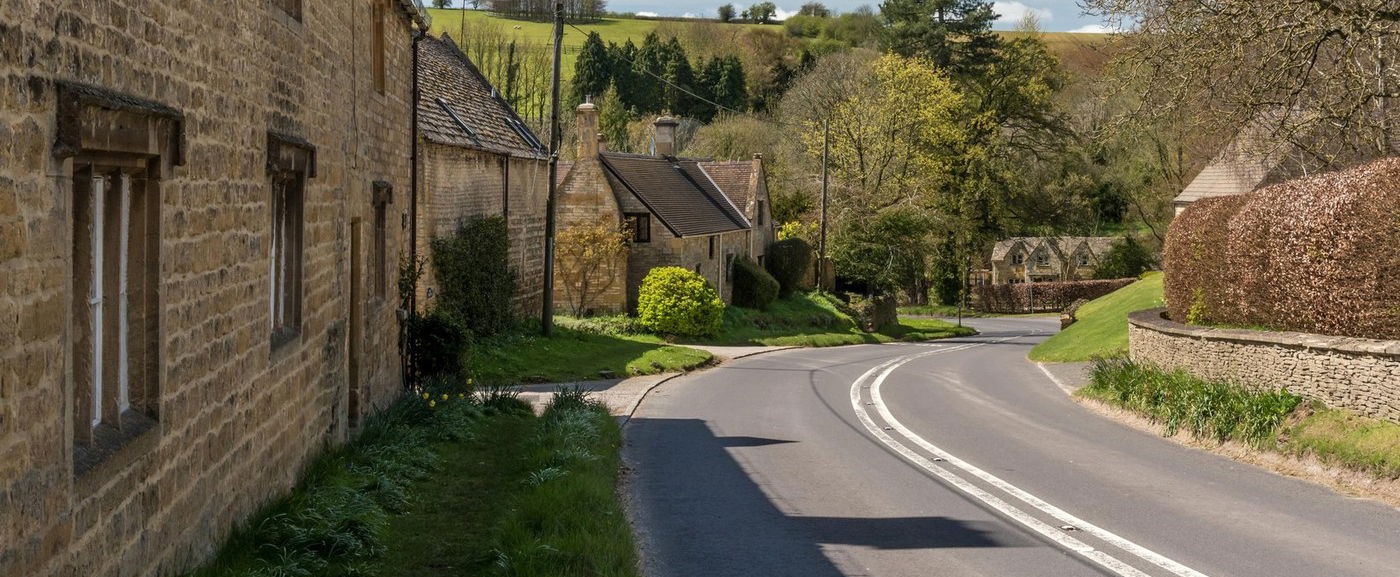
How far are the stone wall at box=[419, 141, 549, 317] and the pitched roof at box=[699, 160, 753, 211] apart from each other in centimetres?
1823

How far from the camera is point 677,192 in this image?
4681 centimetres

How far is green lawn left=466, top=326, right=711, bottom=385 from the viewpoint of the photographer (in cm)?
2552

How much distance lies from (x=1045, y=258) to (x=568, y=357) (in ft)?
192

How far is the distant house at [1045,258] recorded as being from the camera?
74.5m

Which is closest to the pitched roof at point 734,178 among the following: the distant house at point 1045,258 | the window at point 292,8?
the distant house at point 1045,258

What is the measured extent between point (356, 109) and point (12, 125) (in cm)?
886

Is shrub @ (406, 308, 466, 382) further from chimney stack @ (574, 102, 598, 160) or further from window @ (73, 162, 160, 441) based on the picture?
chimney stack @ (574, 102, 598, 160)

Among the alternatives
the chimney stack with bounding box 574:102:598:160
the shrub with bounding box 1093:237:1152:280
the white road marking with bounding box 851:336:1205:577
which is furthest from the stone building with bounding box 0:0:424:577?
the shrub with bounding box 1093:237:1152:280

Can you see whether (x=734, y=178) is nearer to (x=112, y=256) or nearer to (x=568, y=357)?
(x=568, y=357)

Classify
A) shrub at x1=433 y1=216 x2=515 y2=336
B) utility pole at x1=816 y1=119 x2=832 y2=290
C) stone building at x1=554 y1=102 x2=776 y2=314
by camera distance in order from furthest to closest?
utility pole at x1=816 y1=119 x2=832 y2=290 < stone building at x1=554 y1=102 x2=776 y2=314 < shrub at x1=433 y1=216 x2=515 y2=336

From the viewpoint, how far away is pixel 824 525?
10805 mm

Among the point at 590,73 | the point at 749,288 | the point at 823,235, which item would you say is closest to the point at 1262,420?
the point at 749,288

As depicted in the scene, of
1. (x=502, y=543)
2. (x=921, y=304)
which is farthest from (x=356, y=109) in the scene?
(x=921, y=304)

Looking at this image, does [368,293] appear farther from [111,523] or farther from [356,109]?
[111,523]
